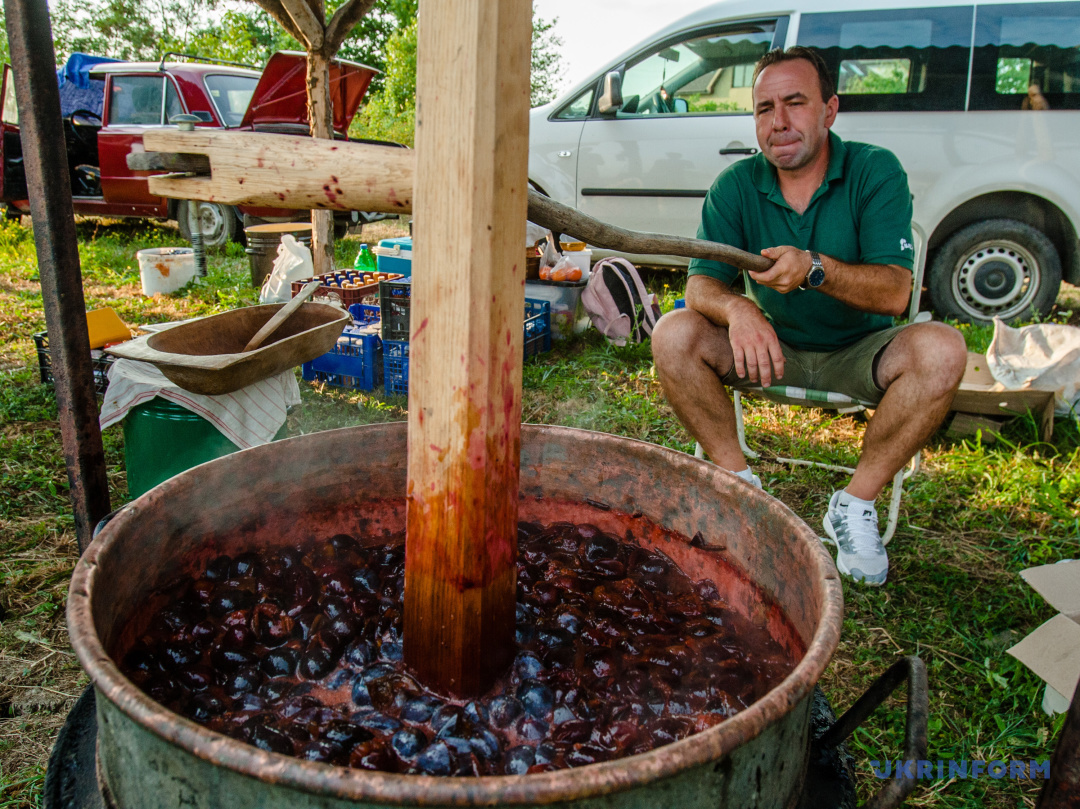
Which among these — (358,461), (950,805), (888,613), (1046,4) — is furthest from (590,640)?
(1046,4)

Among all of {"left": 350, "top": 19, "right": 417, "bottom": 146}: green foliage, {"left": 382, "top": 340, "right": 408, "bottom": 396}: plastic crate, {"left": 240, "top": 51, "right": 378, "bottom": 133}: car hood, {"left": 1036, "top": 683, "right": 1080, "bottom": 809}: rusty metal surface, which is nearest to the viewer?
{"left": 1036, "top": 683, "right": 1080, "bottom": 809}: rusty metal surface

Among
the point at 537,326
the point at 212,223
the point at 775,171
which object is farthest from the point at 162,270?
the point at 775,171

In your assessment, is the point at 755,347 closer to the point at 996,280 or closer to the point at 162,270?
the point at 996,280

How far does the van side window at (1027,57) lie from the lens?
4945mm

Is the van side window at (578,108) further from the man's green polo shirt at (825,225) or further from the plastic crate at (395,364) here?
the man's green polo shirt at (825,225)

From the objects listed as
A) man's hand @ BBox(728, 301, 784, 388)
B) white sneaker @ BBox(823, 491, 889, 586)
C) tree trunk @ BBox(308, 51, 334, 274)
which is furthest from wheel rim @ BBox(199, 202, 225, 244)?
white sneaker @ BBox(823, 491, 889, 586)

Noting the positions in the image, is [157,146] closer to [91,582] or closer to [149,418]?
[91,582]

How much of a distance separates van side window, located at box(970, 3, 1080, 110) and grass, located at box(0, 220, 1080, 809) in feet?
5.62

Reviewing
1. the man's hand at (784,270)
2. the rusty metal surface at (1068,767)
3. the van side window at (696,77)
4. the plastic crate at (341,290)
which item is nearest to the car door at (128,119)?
the plastic crate at (341,290)

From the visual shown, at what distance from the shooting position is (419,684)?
1336 mm

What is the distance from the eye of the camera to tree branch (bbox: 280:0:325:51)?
5.27 m

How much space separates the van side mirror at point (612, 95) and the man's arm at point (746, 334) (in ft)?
12.4

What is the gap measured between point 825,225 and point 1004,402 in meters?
1.79

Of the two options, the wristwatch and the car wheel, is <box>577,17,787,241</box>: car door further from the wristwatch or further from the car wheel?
the car wheel
